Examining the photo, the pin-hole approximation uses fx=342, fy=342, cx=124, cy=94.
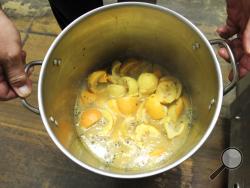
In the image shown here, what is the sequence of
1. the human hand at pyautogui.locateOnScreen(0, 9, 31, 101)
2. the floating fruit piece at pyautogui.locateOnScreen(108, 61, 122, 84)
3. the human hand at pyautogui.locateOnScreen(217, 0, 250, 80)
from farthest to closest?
the floating fruit piece at pyautogui.locateOnScreen(108, 61, 122, 84)
the human hand at pyautogui.locateOnScreen(217, 0, 250, 80)
the human hand at pyautogui.locateOnScreen(0, 9, 31, 101)

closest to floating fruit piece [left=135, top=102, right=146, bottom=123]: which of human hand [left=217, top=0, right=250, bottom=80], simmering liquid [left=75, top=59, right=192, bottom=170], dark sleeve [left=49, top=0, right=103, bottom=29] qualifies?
simmering liquid [left=75, top=59, right=192, bottom=170]

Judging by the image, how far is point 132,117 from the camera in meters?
0.81

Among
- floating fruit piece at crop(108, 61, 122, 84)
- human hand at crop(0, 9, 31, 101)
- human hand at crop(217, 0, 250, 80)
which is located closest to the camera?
human hand at crop(0, 9, 31, 101)

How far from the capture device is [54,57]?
0.69 metres

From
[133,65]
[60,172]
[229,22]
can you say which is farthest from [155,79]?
[60,172]

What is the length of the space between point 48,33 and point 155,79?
0.41 metres

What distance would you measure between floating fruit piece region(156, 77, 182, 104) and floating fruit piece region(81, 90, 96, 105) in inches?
6.4

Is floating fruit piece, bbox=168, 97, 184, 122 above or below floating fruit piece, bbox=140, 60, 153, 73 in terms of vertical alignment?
below

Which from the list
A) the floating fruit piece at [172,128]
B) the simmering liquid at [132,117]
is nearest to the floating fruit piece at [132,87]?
the simmering liquid at [132,117]

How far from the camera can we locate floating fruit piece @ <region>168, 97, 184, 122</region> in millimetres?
804

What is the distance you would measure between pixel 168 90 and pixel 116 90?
0.42ft

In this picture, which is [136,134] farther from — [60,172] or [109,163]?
[60,172]

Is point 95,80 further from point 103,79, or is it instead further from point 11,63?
point 11,63

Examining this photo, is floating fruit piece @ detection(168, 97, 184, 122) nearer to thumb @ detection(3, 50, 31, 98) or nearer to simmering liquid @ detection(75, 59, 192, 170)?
simmering liquid @ detection(75, 59, 192, 170)
